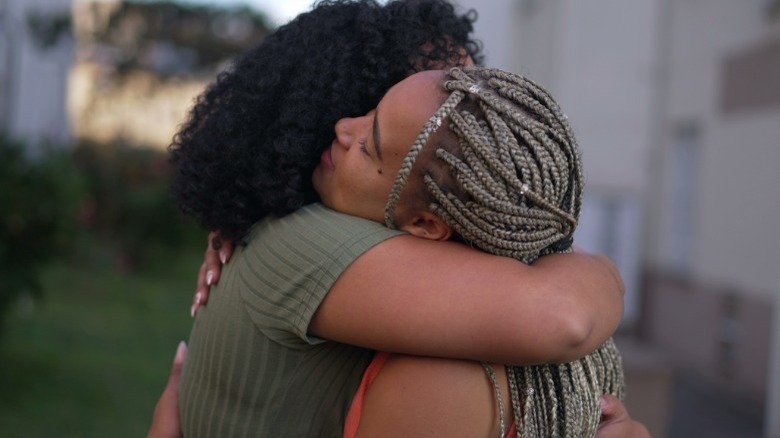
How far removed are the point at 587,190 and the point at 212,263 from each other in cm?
956

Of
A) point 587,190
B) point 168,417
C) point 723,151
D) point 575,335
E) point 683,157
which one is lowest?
point 587,190

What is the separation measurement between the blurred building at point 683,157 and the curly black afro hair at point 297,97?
6476mm

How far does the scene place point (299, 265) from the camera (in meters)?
1.73

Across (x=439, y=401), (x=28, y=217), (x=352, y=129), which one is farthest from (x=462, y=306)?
(x=28, y=217)

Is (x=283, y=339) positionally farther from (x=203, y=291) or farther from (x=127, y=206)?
(x=127, y=206)

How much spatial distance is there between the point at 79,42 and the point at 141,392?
7.57 meters

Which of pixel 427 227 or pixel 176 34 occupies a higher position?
pixel 176 34

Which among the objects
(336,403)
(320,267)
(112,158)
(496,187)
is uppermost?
(496,187)

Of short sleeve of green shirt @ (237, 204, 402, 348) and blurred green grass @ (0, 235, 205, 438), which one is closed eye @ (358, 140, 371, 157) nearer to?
short sleeve of green shirt @ (237, 204, 402, 348)

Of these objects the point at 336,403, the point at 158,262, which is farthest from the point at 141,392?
the point at 158,262

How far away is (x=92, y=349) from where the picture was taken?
7.50m

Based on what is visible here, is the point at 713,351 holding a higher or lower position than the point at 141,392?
lower

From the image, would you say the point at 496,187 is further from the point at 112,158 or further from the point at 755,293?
the point at 112,158

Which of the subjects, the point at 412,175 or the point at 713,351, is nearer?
the point at 412,175
